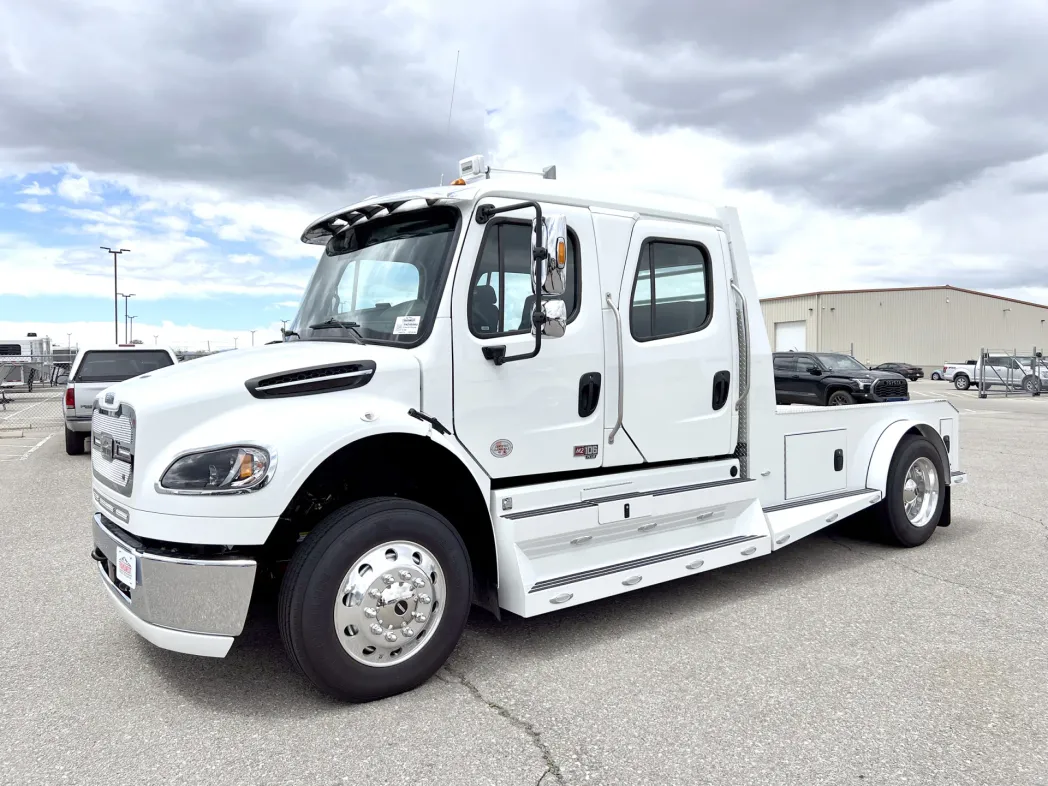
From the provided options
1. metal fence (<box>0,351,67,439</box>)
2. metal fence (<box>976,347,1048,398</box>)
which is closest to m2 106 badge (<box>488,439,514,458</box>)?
metal fence (<box>0,351,67,439</box>)

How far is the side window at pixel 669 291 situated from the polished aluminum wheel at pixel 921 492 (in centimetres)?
272

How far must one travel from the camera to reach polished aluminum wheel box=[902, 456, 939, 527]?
6301 mm

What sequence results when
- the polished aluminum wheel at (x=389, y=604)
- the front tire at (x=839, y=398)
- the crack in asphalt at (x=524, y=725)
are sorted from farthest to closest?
the front tire at (x=839, y=398)
the polished aluminum wheel at (x=389, y=604)
the crack in asphalt at (x=524, y=725)

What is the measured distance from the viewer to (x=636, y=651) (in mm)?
4070

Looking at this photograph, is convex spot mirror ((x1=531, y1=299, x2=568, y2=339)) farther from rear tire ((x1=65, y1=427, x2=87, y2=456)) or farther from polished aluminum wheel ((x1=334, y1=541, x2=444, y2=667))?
→ rear tire ((x1=65, y1=427, x2=87, y2=456))

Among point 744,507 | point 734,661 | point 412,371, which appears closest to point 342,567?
point 412,371

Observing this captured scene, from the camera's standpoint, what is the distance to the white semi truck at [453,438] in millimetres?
3260

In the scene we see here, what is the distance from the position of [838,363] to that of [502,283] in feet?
63.0

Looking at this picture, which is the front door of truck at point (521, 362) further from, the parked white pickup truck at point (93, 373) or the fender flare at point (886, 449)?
the parked white pickup truck at point (93, 373)

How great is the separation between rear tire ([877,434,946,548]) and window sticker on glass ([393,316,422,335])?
13.7 feet

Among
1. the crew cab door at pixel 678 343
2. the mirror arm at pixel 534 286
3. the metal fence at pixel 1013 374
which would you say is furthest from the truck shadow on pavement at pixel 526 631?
the metal fence at pixel 1013 374

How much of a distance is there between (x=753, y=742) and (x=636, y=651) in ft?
3.32

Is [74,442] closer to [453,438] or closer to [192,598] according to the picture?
[192,598]

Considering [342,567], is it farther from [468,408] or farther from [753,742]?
[753,742]
